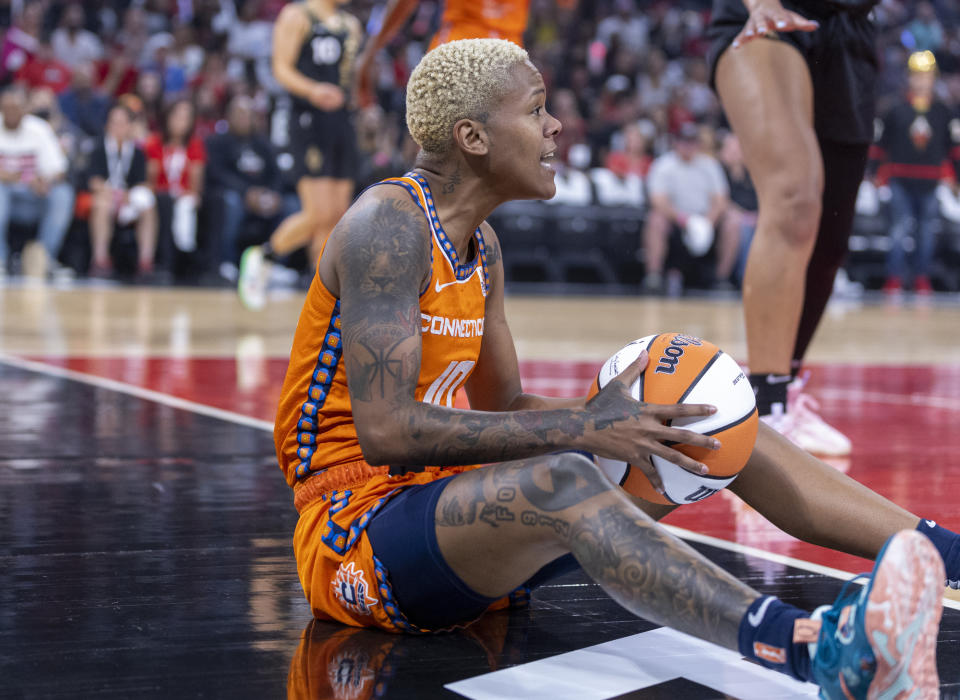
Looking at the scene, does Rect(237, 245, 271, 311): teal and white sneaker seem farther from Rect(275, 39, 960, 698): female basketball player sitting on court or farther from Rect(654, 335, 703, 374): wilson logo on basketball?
Rect(654, 335, 703, 374): wilson logo on basketball

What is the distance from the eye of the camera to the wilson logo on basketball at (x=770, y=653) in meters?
1.83

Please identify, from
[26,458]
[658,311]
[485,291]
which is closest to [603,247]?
[658,311]

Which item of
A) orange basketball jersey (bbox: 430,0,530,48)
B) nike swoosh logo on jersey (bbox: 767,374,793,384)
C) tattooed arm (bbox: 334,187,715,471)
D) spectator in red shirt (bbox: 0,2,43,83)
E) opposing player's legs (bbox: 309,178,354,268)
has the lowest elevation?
nike swoosh logo on jersey (bbox: 767,374,793,384)

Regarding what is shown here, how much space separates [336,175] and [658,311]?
10.3 ft

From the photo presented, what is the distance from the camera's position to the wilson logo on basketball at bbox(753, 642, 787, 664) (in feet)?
6.01

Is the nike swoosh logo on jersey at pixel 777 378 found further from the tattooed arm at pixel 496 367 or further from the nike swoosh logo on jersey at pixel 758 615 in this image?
the nike swoosh logo on jersey at pixel 758 615

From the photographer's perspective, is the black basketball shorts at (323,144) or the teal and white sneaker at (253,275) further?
the teal and white sneaker at (253,275)

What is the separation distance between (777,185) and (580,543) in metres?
2.18

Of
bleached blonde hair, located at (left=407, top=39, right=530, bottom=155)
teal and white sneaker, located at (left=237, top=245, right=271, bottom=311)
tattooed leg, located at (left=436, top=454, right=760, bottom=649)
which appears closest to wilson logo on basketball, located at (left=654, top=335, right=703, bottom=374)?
tattooed leg, located at (left=436, top=454, right=760, bottom=649)

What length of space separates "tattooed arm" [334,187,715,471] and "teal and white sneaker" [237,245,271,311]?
24.3ft

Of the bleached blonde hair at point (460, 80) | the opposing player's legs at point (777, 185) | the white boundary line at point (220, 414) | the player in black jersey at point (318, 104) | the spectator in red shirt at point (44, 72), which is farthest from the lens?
the spectator in red shirt at point (44, 72)

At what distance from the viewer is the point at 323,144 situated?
919 cm

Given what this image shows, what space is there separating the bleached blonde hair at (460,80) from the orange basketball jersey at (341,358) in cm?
13

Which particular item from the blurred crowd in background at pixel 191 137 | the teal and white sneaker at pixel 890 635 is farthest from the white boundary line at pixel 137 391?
the blurred crowd in background at pixel 191 137
